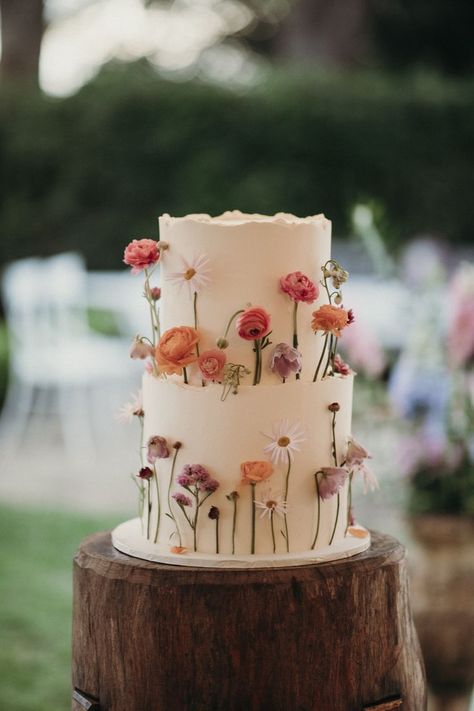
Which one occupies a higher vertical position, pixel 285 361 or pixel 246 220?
pixel 246 220

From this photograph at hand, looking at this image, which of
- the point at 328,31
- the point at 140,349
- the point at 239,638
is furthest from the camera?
the point at 328,31

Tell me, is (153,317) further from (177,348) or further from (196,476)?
(196,476)

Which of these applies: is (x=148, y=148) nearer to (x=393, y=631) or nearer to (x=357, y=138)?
(x=357, y=138)

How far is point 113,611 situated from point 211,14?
49.1ft

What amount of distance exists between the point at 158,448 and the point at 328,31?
12.3 metres

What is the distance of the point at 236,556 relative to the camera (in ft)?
5.53

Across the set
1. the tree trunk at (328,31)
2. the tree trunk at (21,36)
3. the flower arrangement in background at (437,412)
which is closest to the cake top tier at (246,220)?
the flower arrangement in background at (437,412)

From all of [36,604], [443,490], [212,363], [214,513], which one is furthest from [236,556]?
[36,604]

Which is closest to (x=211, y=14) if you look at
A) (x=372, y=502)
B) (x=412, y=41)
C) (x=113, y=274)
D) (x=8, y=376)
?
(x=412, y=41)

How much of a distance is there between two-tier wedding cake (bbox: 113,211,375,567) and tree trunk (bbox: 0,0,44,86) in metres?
10.5

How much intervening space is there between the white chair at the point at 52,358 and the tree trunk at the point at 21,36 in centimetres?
399

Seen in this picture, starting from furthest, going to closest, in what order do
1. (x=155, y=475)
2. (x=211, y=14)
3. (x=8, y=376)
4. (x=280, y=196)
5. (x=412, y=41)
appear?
(x=211, y=14)
(x=412, y=41)
(x=280, y=196)
(x=8, y=376)
(x=155, y=475)

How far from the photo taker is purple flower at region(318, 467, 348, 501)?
1.71 m

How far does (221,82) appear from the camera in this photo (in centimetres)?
1027
